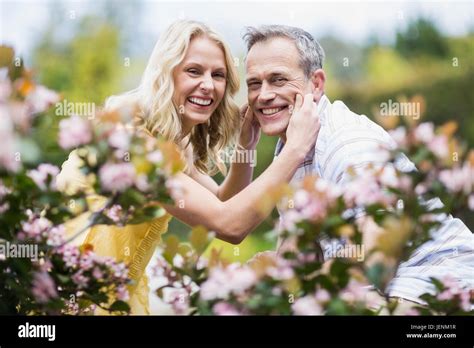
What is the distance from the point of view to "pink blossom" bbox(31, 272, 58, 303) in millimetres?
2922

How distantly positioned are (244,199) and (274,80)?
56 centimetres

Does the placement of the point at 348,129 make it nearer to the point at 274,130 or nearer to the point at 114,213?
the point at 274,130

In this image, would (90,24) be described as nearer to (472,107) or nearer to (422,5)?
(422,5)

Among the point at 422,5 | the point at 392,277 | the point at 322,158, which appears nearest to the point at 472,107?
the point at 422,5

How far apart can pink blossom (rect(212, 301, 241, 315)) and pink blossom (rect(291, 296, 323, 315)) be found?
0.22 m

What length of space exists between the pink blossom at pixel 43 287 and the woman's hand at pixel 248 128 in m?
0.99

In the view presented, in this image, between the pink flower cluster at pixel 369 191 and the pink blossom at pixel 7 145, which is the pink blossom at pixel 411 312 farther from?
the pink blossom at pixel 7 145

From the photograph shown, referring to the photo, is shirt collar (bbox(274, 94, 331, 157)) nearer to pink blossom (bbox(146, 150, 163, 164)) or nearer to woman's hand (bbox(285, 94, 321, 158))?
woman's hand (bbox(285, 94, 321, 158))

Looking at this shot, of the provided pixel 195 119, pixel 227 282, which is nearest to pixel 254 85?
pixel 195 119

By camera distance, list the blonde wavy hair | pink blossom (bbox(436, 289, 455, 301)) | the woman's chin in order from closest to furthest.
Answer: pink blossom (bbox(436, 289, 455, 301)), the blonde wavy hair, the woman's chin

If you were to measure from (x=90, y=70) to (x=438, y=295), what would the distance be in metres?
1.70

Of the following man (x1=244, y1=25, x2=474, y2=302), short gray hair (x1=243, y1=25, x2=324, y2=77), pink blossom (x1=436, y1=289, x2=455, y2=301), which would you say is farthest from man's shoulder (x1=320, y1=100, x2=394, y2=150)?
pink blossom (x1=436, y1=289, x2=455, y2=301)

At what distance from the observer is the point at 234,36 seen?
126 inches

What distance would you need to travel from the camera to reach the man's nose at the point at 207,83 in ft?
10.3
